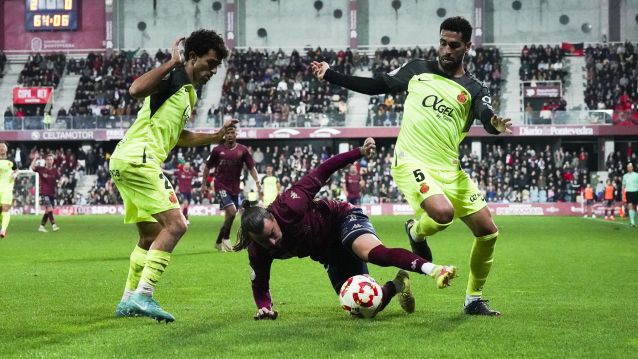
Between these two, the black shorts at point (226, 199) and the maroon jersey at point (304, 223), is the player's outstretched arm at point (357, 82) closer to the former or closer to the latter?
the maroon jersey at point (304, 223)

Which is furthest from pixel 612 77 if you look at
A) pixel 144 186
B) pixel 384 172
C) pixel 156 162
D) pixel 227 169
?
pixel 144 186

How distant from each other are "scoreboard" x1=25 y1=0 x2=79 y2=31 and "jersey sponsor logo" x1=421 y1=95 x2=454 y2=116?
1940 inches

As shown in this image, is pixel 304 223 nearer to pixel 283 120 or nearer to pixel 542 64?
pixel 283 120

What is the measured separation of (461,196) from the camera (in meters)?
7.49

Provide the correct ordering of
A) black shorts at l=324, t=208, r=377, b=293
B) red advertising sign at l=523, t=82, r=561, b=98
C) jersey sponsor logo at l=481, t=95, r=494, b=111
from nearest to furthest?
black shorts at l=324, t=208, r=377, b=293
jersey sponsor logo at l=481, t=95, r=494, b=111
red advertising sign at l=523, t=82, r=561, b=98

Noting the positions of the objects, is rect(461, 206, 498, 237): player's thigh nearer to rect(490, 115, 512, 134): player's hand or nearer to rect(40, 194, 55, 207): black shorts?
rect(490, 115, 512, 134): player's hand

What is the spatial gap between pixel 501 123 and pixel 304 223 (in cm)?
185

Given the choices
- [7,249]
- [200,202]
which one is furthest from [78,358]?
[200,202]

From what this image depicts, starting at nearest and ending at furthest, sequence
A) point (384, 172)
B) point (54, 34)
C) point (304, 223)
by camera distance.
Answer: point (304, 223)
point (384, 172)
point (54, 34)

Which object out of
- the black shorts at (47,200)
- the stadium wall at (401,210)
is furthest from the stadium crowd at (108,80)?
the black shorts at (47,200)

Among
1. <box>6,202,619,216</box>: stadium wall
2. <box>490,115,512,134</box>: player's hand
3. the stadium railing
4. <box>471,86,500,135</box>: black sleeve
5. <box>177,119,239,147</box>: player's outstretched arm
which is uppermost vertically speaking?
the stadium railing

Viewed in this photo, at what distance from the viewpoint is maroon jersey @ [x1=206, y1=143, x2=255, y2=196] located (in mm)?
17000

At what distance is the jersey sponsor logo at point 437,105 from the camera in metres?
7.66

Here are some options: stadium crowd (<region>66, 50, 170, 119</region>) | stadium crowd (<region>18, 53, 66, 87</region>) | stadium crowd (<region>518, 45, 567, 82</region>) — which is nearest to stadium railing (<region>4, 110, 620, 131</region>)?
stadium crowd (<region>66, 50, 170, 119</region>)
